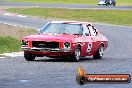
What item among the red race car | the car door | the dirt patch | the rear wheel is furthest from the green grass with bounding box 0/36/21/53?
the rear wheel

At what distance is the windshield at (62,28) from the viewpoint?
19328 mm

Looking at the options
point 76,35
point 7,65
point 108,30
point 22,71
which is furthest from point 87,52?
point 108,30

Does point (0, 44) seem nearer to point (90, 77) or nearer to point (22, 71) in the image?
point (22, 71)

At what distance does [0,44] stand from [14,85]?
13.9 meters

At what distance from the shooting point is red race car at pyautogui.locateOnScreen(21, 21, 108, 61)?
18062 mm

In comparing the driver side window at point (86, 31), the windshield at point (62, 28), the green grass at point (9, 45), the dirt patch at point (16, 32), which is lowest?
the dirt patch at point (16, 32)

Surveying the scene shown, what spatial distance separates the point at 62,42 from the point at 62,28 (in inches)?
55.2

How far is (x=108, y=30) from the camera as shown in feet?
134

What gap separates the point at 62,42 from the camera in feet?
59.3

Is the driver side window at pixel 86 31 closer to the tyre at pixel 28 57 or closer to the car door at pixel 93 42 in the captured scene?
the car door at pixel 93 42

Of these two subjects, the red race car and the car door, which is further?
the car door

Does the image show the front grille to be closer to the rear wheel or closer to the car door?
the rear wheel

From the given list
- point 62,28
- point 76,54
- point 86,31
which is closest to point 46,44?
point 76,54

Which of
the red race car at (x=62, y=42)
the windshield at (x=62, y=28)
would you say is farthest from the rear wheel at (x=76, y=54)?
the windshield at (x=62, y=28)
